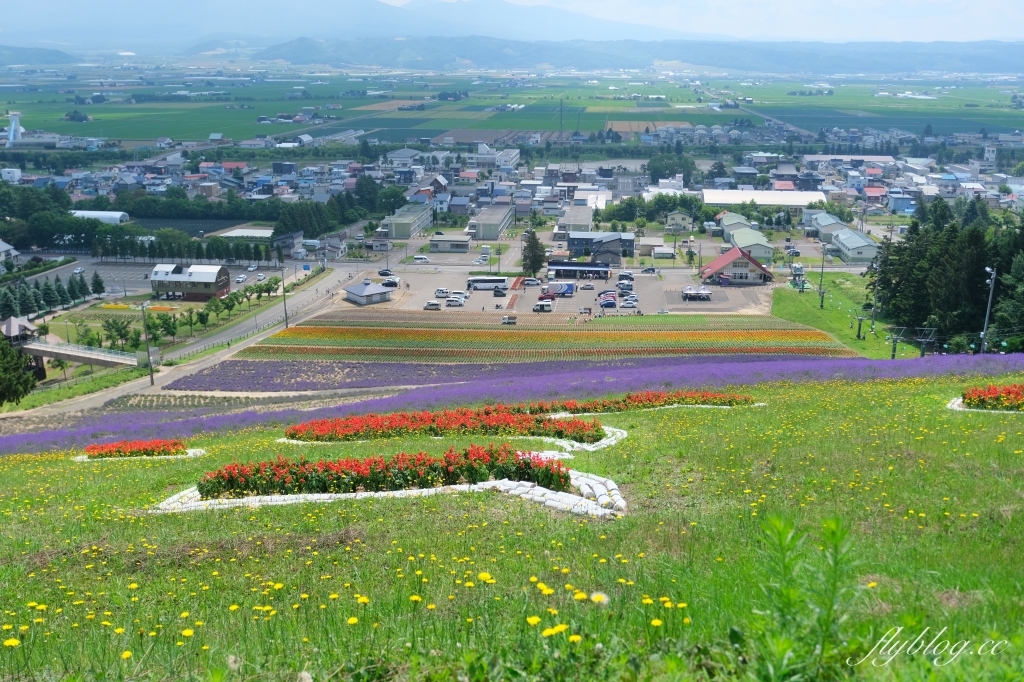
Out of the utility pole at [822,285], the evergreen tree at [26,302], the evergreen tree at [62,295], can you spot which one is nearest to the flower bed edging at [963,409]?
the utility pole at [822,285]

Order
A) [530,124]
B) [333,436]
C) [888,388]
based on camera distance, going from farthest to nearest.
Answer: [530,124] → [888,388] → [333,436]

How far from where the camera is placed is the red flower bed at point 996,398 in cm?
1634

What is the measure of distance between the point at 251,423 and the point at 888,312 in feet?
123

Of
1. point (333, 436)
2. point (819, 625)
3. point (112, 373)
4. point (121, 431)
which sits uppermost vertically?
point (819, 625)

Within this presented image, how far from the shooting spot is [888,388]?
2088 cm

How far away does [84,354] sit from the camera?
137ft

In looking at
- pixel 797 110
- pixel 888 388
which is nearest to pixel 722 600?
pixel 888 388

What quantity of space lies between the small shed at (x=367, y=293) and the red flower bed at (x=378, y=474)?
43.1 m

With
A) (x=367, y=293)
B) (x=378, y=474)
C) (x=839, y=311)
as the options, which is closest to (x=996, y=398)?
(x=378, y=474)

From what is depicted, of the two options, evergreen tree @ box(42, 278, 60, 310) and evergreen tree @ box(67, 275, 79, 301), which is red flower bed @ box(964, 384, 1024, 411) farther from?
evergreen tree @ box(67, 275, 79, 301)

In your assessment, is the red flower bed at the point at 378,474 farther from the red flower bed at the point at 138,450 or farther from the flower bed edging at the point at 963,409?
the flower bed edging at the point at 963,409

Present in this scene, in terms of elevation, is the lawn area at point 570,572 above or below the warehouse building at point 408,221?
above

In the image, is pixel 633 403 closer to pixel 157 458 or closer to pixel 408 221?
pixel 157 458

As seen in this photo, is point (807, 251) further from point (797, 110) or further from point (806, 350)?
point (797, 110)
